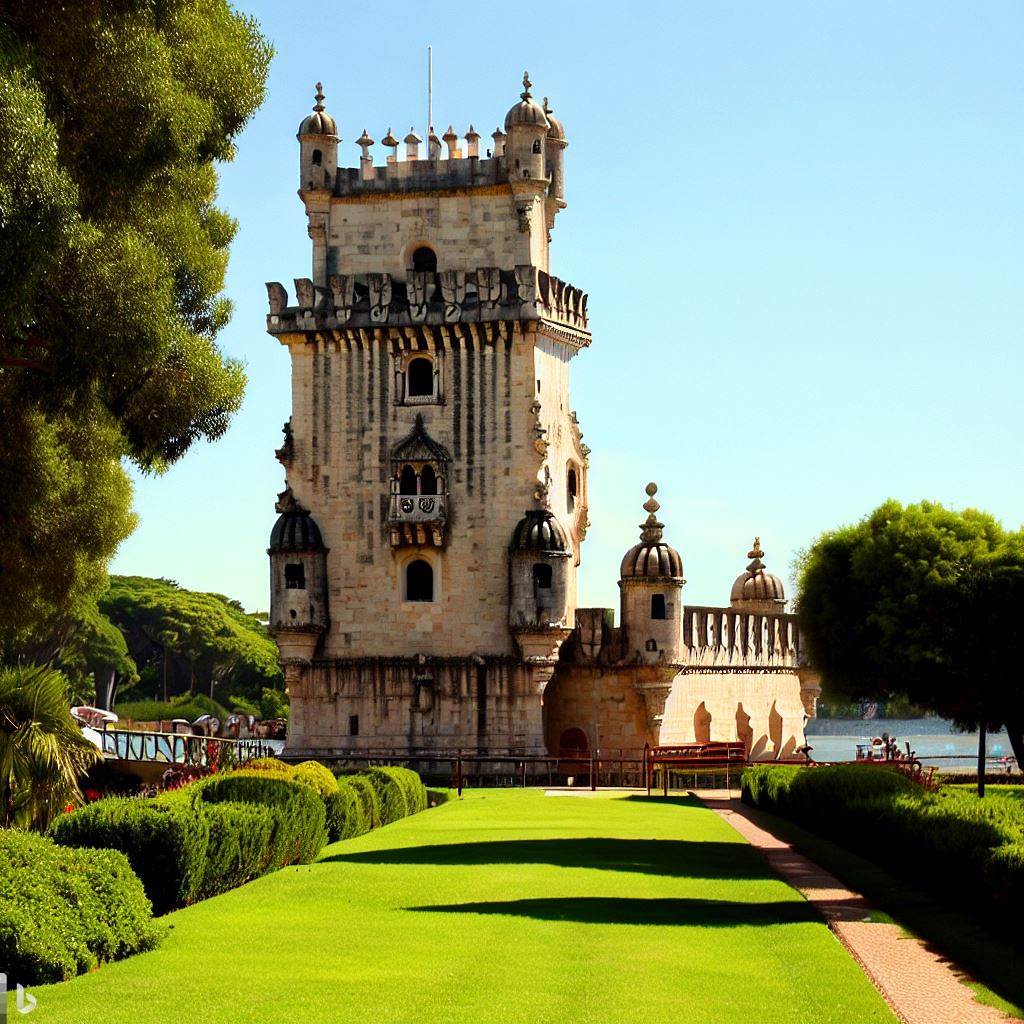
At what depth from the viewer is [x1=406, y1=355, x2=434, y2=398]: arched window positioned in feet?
166

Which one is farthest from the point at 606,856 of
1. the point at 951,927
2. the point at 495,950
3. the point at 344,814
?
the point at 495,950

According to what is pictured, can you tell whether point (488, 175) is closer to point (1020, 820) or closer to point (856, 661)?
point (856, 661)

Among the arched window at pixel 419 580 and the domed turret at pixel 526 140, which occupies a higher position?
the domed turret at pixel 526 140

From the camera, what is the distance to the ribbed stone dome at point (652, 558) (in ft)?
170

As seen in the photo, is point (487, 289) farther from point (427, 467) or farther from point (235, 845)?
point (235, 845)

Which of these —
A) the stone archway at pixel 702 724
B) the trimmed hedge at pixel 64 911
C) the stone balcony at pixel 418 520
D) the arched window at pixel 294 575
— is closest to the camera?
the trimmed hedge at pixel 64 911

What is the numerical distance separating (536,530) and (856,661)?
2043cm

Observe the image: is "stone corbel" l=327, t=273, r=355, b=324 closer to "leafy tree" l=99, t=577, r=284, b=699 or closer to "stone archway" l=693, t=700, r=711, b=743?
"stone archway" l=693, t=700, r=711, b=743

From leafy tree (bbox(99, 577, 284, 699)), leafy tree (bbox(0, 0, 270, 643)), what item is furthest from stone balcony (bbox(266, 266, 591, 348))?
leafy tree (bbox(99, 577, 284, 699))

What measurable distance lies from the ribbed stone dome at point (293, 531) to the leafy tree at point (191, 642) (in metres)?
52.9

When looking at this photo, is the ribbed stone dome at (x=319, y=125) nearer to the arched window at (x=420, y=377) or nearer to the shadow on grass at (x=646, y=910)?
the arched window at (x=420, y=377)

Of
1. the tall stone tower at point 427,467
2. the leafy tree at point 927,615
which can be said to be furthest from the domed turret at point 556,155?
the leafy tree at point 927,615

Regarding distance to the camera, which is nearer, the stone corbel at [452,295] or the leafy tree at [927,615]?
the leafy tree at [927,615]

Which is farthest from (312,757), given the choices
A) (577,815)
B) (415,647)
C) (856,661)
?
(856,661)
